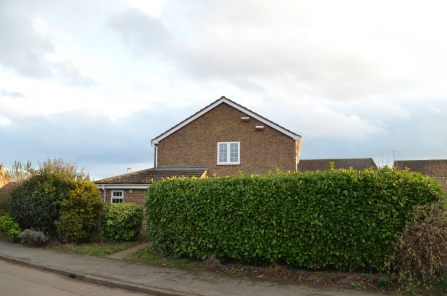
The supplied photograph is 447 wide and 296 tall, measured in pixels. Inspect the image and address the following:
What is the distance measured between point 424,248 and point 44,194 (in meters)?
15.6

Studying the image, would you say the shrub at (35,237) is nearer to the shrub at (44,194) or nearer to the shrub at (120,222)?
the shrub at (44,194)

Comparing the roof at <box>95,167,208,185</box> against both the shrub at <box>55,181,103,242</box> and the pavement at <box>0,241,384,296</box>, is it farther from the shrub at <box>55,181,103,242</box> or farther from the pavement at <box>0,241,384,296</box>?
the pavement at <box>0,241,384,296</box>

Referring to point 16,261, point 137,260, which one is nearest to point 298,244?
point 137,260

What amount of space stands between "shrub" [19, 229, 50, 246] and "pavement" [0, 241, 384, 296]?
1946mm

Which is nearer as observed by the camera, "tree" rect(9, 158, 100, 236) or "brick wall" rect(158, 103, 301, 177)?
"tree" rect(9, 158, 100, 236)

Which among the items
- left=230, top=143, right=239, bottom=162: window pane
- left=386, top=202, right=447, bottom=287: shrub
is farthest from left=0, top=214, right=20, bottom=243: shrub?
left=386, top=202, right=447, bottom=287: shrub

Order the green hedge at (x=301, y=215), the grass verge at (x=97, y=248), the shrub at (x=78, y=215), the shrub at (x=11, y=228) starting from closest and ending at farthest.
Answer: the green hedge at (x=301, y=215)
the grass verge at (x=97, y=248)
the shrub at (x=78, y=215)
the shrub at (x=11, y=228)

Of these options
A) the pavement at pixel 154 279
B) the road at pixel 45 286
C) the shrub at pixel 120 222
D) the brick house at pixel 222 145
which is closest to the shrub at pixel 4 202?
the brick house at pixel 222 145

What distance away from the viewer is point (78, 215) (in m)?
17.0

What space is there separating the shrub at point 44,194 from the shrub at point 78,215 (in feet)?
1.66

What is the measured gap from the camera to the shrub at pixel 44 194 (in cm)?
1750

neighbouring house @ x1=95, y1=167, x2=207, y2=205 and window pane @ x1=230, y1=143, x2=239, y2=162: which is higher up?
window pane @ x1=230, y1=143, x2=239, y2=162

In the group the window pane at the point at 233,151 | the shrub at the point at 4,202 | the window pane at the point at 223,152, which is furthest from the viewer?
the window pane at the point at 223,152

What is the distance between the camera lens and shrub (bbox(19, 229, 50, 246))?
55.7ft
